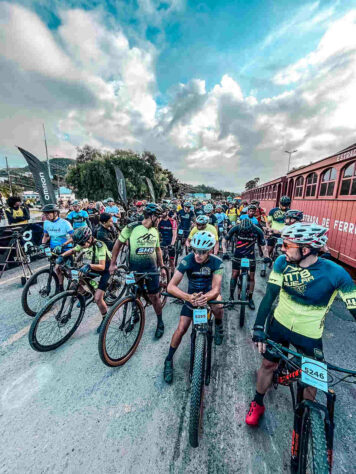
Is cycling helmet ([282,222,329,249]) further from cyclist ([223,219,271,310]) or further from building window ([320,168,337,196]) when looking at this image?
building window ([320,168,337,196])

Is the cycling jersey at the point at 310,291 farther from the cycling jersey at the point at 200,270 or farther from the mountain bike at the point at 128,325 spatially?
the mountain bike at the point at 128,325

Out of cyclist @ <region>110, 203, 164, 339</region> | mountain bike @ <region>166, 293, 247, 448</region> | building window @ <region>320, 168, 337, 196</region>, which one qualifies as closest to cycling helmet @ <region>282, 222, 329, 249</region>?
mountain bike @ <region>166, 293, 247, 448</region>

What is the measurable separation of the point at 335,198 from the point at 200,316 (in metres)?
6.42

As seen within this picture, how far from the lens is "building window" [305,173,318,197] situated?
26.0 ft

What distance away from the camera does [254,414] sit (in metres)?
2.20

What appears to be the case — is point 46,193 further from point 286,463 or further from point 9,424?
point 286,463

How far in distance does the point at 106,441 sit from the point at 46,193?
11.6 m

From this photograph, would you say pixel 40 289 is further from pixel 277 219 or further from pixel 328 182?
pixel 328 182

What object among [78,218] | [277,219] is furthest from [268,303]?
[78,218]

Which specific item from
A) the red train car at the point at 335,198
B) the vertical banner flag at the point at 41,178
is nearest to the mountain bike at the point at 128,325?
the red train car at the point at 335,198

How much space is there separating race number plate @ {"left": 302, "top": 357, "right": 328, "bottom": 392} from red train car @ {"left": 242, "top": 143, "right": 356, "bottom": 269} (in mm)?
4605

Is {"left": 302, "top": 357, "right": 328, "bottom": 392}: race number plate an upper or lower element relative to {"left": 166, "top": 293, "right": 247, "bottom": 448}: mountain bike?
upper

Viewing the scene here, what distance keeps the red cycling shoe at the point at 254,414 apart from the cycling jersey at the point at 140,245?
7.72 feet

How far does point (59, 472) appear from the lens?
1779mm
